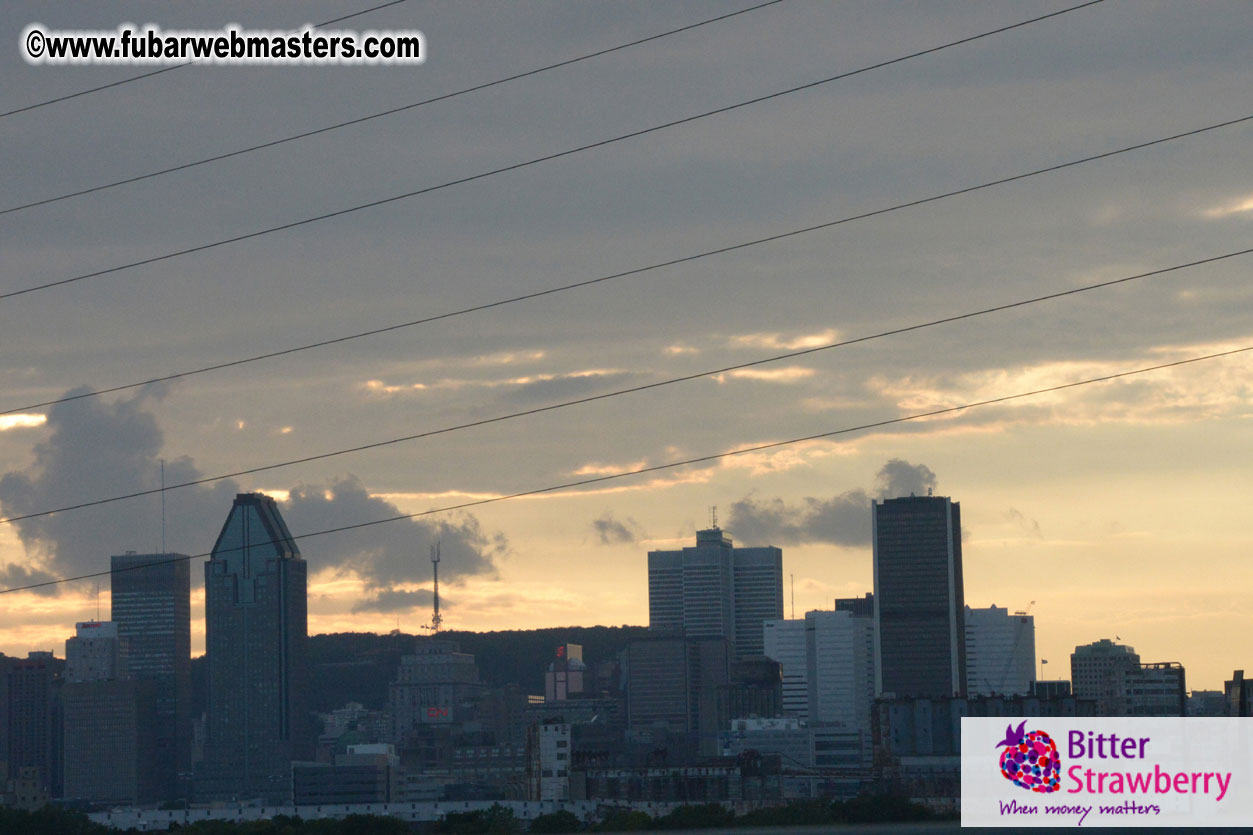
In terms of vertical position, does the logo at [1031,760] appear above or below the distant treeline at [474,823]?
above

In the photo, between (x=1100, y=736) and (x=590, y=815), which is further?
(x=590, y=815)

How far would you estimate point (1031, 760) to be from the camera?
178 feet

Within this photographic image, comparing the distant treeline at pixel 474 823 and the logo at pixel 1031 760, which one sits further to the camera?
the distant treeline at pixel 474 823

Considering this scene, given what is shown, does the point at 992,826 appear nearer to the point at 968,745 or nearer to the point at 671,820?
the point at 968,745

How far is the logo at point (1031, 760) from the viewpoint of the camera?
53094 millimetres

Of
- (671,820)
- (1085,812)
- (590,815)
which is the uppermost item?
(1085,812)

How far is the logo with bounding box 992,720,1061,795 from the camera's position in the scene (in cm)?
5309

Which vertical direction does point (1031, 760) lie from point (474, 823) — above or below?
above

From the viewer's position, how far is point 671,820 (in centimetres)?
8969

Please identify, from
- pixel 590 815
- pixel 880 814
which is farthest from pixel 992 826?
pixel 590 815

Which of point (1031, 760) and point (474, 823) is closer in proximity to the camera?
point (1031, 760)

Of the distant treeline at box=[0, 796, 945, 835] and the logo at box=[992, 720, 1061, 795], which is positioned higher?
the logo at box=[992, 720, 1061, 795]

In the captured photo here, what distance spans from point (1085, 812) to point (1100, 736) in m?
5.71

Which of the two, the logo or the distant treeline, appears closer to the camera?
Result: the logo
